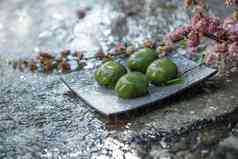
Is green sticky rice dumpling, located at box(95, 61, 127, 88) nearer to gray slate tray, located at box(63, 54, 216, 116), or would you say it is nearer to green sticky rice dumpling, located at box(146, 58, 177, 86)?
gray slate tray, located at box(63, 54, 216, 116)

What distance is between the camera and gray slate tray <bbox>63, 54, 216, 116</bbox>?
232 centimetres

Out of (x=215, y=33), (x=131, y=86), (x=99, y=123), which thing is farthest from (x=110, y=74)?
(x=215, y=33)

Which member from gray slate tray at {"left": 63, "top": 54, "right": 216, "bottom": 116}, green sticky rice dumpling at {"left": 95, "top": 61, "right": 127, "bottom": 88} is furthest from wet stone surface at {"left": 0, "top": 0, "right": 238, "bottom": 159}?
green sticky rice dumpling at {"left": 95, "top": 61, "right": 127, "bottom": 88}

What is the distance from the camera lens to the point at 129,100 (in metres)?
2.36

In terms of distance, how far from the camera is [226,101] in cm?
239

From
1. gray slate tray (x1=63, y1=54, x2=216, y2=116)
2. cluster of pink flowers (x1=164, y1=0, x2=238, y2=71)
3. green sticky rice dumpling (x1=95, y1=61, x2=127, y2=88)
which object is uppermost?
cluster of pink flowers (x1=164, y1=0, x2=238, y2=71)

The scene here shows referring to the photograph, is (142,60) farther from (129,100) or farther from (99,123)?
(99,123)

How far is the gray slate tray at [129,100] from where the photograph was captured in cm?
232

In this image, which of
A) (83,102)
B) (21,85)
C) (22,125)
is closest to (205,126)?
(83,102)

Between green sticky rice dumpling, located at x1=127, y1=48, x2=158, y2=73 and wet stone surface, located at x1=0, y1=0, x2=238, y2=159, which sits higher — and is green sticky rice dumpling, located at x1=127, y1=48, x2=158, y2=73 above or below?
above

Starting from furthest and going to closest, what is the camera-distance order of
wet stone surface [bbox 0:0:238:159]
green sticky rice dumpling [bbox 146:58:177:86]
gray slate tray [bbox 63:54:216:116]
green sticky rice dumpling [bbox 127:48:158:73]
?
green sticky rice dumpling [bbox 127:48:158:73]
green sticky rice dumpling [bbox 146:58:177:86]
gray slate tray [bbox 63:54:216:116]
wet stone surface [bbox 0:0:238:159]

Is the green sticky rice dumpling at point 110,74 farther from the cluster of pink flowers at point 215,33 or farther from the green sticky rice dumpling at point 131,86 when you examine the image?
the cluster of pink flowers at point 215,33

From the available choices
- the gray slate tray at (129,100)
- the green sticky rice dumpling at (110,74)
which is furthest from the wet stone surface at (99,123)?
the green sticky rice dumpling at (110,74)

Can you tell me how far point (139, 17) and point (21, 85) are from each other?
1.39 m
